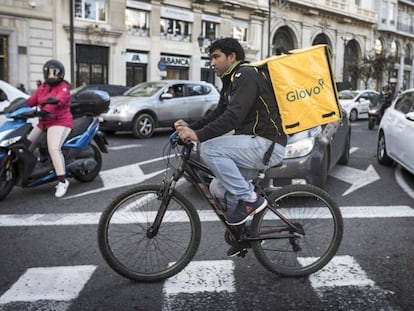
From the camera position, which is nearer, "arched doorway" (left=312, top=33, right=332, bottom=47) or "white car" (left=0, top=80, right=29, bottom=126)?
"white car" (left=0, top=80, right=29, bottom=126)

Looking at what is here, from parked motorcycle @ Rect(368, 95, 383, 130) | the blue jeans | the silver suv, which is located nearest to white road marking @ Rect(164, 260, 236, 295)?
the blue jeans

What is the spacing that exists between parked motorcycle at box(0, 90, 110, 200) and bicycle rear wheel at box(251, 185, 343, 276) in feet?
11.9

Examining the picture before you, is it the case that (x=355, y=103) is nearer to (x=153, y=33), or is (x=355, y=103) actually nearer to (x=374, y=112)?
(x=374, y=112)

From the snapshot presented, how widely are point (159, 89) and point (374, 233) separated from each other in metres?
10.3

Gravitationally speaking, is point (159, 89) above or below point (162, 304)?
above

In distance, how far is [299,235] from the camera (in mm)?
3916

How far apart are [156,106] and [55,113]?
778 cm

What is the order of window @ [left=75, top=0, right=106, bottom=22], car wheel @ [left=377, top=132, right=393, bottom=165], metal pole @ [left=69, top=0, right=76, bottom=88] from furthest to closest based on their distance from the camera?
window @ [left=75, top=0, right=106, bottom=22] < metal pole @ [left=69, top=0, right=76, bottom=88] < car wheel @ [left=377, top=132, right=393, bottom=165]

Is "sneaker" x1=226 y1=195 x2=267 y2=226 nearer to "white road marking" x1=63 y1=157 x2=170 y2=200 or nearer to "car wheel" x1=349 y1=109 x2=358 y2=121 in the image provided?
"white road marking" x1=63 y1=157 x2=170 y2=200

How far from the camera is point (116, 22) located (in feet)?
98.7

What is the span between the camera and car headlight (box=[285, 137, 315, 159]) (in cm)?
618

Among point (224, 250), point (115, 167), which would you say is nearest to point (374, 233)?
point (224, 250)

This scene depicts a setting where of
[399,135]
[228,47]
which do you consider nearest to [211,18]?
[399,135]

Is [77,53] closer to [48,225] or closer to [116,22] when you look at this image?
[116,22]
